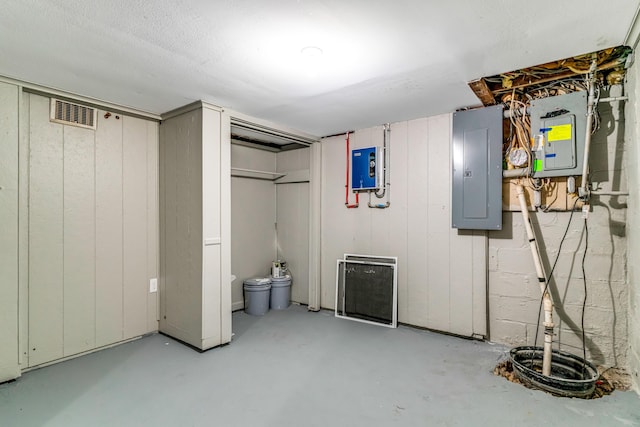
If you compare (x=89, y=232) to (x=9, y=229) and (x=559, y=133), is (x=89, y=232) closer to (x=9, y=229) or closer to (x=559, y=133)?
(x=9, y=229)

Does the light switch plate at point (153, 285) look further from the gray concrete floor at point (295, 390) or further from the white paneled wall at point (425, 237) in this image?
the white paneled wall at point (425, 237)

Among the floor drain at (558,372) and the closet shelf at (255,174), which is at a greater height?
the closet shelf at (255,174)

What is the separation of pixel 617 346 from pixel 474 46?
2.55 meters

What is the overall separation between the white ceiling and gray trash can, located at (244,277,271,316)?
7.43 ft

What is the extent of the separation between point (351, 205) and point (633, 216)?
2530mm

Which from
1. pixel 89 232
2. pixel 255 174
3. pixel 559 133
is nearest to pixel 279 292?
pixel 255 174

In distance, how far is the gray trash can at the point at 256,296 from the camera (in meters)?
3.99

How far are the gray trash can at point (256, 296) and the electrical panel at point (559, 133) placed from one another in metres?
3.18

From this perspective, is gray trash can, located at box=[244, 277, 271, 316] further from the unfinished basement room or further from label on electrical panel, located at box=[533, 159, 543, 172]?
label on electrical panel, located at box=[533, 159, 543, 172]

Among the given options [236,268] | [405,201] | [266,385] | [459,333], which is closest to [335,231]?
[405,201]

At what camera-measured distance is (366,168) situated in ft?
12.4

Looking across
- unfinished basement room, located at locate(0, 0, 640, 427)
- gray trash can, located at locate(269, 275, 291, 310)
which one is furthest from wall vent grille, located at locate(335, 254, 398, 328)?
gray trash can, located at locate(269, 275, 291, 310)

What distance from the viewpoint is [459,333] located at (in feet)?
10.6

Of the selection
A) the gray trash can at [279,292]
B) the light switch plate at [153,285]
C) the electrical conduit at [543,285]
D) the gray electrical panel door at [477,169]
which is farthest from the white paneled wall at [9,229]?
the electrical conduit at [543,285]
